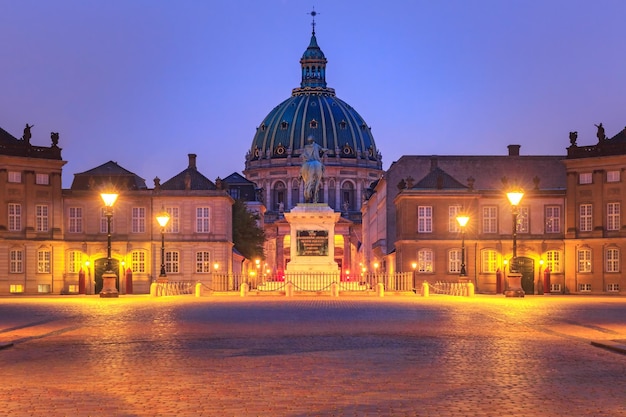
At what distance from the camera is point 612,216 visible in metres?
66.9

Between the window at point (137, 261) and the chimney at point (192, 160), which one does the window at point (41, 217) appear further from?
the chimney at point (192, 160)

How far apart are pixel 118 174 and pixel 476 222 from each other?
29.3m

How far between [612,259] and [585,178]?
5.38 meters

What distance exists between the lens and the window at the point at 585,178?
67.6 m

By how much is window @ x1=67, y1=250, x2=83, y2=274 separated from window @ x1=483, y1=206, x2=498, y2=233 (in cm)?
2752

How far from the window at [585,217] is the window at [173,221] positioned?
90.4 feet

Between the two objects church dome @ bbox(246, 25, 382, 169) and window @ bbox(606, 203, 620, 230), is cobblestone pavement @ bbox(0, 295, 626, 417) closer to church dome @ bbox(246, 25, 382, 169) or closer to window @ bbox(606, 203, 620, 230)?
window @ bbox(606, 203, 620, 230)

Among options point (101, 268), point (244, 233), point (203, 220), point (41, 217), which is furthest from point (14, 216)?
point (244, 233)

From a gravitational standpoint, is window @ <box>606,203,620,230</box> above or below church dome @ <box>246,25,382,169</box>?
below

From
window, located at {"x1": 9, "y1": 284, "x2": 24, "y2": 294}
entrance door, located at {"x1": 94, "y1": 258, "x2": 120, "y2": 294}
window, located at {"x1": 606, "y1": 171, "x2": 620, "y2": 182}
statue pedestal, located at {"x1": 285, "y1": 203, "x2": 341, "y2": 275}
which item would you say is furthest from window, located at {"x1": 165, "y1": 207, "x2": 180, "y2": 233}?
window, located at {"x1": 606, "y1": 171, "x2": 620, "y2": 182}

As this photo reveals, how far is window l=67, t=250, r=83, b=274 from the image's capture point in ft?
237

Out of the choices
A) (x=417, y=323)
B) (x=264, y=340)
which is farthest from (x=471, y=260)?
(x=264, y=340)

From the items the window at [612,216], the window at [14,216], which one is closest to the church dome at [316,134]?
the window at [14,216]

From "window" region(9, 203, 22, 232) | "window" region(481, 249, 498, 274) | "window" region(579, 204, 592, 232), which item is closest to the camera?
"window" region(579, 204, 592, 232)
